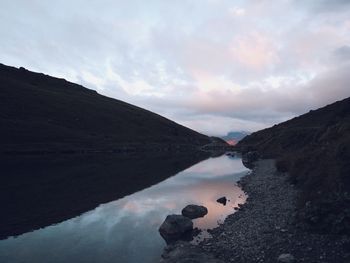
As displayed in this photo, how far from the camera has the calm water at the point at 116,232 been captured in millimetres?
28953

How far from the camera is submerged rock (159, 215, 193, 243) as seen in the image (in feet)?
109

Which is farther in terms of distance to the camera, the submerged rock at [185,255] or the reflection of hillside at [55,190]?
the reflection of hillside at [55,190]

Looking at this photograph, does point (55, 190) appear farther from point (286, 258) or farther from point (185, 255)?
point (286, 258)

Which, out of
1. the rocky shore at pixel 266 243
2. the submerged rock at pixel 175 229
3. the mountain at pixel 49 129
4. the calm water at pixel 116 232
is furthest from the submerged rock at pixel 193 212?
the mountain at pixel 49 129

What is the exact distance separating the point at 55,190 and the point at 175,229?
3080 centimetres

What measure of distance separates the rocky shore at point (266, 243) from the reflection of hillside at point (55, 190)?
694 inches

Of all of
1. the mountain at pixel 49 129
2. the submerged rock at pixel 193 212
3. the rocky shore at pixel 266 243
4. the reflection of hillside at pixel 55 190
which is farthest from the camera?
the mountain at pixel 49 129

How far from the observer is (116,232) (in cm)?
3616

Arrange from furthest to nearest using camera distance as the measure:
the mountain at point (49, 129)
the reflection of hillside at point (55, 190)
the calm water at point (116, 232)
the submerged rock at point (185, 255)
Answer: the mountain at point (49, 129) → the reflection of hillside at point (55, 190) → the calm water at point (116, 232) → the submerged rock at point (185, 255)

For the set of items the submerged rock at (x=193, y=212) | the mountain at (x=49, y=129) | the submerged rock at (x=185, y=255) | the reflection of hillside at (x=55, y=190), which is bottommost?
the submerged rock at (x=185, y=255)

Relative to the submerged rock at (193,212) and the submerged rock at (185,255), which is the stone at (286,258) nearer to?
the submerged rock at (185,255)

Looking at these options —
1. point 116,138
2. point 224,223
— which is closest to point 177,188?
point 224,223

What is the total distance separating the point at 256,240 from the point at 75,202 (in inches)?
1153

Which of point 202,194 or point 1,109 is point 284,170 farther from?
point 1,109
